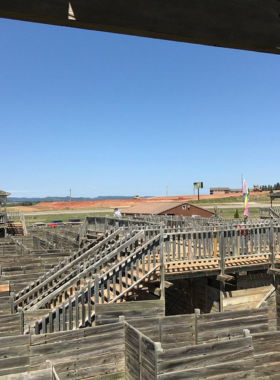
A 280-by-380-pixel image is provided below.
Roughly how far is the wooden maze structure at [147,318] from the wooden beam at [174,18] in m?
4.11

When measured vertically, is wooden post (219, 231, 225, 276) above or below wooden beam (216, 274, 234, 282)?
above

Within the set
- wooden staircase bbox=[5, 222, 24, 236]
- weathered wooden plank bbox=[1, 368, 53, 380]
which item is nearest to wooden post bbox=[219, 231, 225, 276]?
weathered wooden plank bbox=[1, 368, 53, 380]

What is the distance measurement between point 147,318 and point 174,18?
20.1ft

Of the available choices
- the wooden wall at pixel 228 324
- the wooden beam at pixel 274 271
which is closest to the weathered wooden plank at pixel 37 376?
the wooden wall at pixel 228 324

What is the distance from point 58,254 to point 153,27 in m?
12.9

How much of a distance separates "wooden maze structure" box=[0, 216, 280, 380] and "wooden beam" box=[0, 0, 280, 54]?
13.5ft

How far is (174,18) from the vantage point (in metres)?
1.87

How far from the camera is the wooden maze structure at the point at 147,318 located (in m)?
5.35

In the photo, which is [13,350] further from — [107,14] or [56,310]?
[107,14]

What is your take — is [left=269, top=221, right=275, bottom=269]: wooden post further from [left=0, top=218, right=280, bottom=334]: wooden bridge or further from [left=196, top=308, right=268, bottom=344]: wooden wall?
[left=196, top=308, right=268, bottom=344]: wooden wall

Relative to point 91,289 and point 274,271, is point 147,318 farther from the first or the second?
point 274,271

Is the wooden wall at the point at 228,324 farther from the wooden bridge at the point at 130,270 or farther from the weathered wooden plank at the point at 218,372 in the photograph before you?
the wooden bridge at the point at 130,270

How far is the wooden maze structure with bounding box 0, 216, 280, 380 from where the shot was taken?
5354 mm

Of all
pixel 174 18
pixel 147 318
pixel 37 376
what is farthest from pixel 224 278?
pixel 174 18
